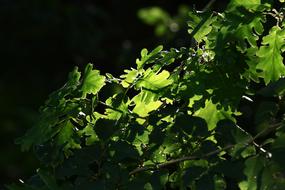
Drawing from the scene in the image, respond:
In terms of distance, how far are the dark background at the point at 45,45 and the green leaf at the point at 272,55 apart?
4959 millimetres

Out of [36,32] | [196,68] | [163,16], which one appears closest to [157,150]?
[196,68]

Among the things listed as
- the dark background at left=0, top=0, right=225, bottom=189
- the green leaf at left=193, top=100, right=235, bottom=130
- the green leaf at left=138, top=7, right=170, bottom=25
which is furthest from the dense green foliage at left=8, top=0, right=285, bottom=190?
the dark background at left=0, top=0, right=225, bottom=189

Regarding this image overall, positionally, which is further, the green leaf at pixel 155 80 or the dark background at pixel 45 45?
the dark background at pixel 45 45

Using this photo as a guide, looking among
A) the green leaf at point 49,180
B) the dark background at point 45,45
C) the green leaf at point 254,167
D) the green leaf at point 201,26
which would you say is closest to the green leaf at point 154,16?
the dark background at point 45,45

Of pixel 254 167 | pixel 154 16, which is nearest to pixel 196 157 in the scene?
pixel 254 167

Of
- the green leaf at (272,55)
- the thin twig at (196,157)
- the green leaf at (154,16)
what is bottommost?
the green leaf at (154,16)

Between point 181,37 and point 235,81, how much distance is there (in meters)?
3.32

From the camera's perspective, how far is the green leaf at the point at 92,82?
163 centimetres

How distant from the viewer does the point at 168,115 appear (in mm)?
1629

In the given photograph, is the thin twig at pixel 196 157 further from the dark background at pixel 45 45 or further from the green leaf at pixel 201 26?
the dark background at pixel 45 45

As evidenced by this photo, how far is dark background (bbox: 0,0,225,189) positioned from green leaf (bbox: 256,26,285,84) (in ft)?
16.3

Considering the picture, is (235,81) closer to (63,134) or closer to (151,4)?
(63,134)

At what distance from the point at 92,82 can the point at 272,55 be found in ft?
1.20

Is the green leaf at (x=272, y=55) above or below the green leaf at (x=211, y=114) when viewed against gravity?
above
